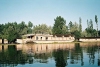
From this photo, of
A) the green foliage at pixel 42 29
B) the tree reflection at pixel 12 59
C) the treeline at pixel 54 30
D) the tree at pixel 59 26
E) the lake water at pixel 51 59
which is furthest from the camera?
the green foliage at pixel 42 29

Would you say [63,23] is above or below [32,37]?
above

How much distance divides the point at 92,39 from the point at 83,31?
45.2 meters

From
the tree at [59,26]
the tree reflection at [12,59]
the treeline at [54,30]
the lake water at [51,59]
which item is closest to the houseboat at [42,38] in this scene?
the treeline at [54,30]

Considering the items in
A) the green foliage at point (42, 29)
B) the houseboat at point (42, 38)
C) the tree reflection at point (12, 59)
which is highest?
the green foliage at point (42, 29)

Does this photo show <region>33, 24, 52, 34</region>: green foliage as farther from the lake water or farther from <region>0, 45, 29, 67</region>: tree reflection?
<region>0, 45, 29, 67</region>: tree reflection

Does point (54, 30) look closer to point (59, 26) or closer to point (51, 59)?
point (59, 26)

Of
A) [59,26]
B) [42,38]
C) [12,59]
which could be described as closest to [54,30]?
[59,26]

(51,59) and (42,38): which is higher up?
(42,38)

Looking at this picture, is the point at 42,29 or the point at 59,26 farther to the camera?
the point at 42,29

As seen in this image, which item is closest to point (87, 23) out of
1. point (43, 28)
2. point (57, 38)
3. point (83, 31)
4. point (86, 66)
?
point (83, 31)

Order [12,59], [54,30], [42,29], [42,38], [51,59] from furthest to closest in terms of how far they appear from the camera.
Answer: [42,29]
[54,30]
[42,38]
[12,59]
[51,59]

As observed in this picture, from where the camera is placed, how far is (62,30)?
5187 inches

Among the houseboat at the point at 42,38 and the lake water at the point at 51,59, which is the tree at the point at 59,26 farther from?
the lake water at the point at 51,59

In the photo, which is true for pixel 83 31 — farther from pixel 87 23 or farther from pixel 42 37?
pixel 42 37
